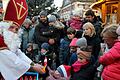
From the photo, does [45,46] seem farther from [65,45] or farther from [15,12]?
[15,12]

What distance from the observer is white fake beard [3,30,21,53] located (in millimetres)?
4160

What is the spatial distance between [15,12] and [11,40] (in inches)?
13.3

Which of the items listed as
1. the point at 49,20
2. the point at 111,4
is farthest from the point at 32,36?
the point at 111,4

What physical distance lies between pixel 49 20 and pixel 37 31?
0.39 metres

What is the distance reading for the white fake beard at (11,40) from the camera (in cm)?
416

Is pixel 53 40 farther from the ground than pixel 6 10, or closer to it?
closer to it

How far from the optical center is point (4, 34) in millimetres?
4184

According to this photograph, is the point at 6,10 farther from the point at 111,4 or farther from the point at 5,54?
the point at 111,4

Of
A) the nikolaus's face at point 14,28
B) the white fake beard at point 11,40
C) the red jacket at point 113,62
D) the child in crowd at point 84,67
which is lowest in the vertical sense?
the child in crowd at point 84,67

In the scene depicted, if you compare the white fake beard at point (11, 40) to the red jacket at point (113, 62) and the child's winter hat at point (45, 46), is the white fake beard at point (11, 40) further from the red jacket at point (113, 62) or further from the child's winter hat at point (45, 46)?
the child's winter hat at point (45, 46)

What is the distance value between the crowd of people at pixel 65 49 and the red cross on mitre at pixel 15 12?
0.07 metres

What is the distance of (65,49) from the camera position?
821cm

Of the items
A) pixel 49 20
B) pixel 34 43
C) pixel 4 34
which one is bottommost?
pixel 34 43

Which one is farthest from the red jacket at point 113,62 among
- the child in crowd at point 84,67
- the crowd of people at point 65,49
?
the child in crowd at point 84,67
